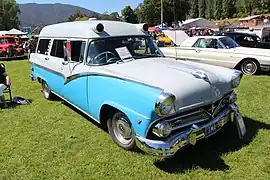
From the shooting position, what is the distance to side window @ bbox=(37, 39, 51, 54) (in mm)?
6997

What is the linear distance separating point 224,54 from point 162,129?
7783 millimetres

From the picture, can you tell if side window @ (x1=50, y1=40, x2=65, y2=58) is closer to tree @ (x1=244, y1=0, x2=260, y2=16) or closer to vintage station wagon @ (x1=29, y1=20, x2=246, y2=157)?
vintage station wagon @ (x1=29, y1=20, x2=246, y2=157)

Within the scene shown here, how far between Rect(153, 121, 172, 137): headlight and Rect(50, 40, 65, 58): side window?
3332 mm

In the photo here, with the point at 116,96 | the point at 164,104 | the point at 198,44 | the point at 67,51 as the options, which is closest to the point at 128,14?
the point at 198,44

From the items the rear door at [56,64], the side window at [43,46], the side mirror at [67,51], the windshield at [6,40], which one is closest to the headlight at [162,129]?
the side mirror at [67,51]

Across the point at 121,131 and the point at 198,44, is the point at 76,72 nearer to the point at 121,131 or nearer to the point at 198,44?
the point at 121,131

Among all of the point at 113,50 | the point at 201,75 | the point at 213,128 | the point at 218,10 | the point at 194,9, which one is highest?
the point at 194,9

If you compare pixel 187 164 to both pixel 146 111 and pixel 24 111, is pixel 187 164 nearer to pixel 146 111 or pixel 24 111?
pixel 146 111

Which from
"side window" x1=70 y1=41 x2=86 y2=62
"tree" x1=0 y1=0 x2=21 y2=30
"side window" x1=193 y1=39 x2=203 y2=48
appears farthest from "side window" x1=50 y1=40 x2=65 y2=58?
"tree" x1=0 y1=0 x2=21 y2=30

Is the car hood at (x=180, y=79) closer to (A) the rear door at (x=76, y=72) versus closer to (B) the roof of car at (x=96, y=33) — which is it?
(A) the rear door at (x=76, y=72)

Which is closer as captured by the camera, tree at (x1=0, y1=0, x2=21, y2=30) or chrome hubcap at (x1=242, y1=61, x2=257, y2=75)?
chrome hubcap at (x1=242, y1=61, x2=257, y2=75)

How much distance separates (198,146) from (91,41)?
2.57m

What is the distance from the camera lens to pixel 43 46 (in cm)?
732

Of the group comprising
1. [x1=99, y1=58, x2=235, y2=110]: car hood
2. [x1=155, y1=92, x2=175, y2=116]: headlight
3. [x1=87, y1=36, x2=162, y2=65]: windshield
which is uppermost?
[x1=87, y1=36, x2=162, y2=65]: windshield
